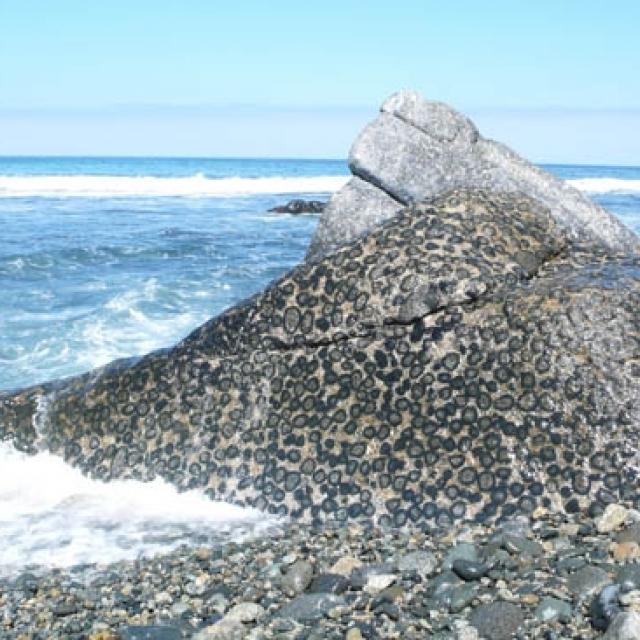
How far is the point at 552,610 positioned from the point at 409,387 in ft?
6.90

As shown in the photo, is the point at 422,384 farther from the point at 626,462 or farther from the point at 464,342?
the point at 626,462

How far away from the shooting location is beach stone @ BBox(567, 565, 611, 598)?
411cm

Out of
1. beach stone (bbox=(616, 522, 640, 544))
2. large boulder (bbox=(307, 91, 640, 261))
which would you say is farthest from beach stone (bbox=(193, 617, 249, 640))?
large boulder (bbox=(307, 91, 640, 261))

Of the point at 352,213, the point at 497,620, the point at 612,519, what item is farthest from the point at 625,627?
the point at 352,213

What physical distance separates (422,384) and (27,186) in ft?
146

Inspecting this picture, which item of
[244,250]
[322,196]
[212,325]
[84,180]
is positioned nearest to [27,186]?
[84,180]

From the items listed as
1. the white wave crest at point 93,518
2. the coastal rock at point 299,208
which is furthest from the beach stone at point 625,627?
the coastal rock at point 299,208

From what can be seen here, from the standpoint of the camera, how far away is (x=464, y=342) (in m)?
5.87

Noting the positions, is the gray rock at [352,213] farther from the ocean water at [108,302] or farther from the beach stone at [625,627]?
the beach stone at [625,627]

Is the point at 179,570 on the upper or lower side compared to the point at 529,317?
lower

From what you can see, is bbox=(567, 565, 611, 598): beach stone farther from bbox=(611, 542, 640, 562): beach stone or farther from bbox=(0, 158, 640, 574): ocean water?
bbox=(0, 158, 640, 574): ocean water

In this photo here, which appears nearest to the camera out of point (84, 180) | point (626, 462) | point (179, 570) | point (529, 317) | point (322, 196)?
point (179, 570)

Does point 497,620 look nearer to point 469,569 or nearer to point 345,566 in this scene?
point 469,569

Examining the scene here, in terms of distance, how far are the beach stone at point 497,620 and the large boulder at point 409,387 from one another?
4.52ft
